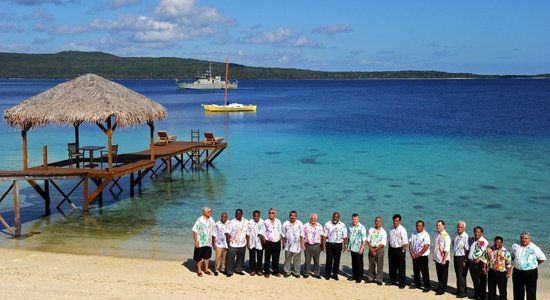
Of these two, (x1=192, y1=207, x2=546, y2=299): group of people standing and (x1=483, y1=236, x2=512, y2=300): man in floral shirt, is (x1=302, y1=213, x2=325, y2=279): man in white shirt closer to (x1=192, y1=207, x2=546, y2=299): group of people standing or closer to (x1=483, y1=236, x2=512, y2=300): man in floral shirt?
(x1=192, y1=207, x2=546, y2=299): group of people standing

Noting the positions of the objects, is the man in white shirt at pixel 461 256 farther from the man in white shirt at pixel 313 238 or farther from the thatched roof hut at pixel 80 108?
the thatched roof hut at pixel 80 108

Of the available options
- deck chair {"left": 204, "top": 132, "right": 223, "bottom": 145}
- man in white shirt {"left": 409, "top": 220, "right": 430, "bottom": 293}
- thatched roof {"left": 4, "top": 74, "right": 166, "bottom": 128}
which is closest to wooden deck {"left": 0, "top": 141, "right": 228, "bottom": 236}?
deck chair {"left": 204, "top": 132, "right": 223, "bottom": 145}

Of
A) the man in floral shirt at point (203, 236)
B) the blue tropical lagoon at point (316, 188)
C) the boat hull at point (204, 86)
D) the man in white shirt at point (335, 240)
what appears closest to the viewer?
the man in white shirt at point (335, 240)

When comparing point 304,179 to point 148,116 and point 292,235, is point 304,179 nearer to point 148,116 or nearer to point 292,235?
point 148,116

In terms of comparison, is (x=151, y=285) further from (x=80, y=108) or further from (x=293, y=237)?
(x=80, y=108)

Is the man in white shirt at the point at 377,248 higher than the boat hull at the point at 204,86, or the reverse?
the boat hull at the point at 204,86

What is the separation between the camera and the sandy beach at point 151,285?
11211mm

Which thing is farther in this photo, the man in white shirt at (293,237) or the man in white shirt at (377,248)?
the man in white shirt at (293,237)

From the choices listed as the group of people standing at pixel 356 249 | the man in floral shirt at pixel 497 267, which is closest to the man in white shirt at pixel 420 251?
the group of people standing at pixel 356 249

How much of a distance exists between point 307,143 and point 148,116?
2006cm

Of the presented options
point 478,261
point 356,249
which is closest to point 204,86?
point 356,249

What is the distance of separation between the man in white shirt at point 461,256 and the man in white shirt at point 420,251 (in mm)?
526

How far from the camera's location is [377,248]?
11539 mm

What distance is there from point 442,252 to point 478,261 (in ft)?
2.23
